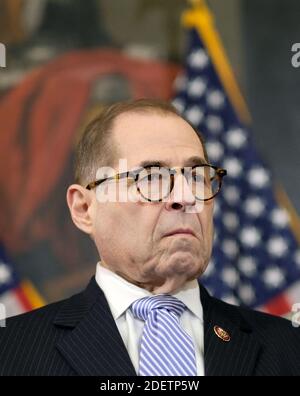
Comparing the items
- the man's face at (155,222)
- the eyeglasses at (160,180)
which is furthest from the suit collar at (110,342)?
the eyeglasses at (160,180)

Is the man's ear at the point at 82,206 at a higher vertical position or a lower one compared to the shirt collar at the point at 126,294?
higher

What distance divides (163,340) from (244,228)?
2.21 meters

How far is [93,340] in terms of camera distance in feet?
7.22

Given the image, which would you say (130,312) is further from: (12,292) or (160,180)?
(12,292)

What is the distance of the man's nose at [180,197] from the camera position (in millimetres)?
2201

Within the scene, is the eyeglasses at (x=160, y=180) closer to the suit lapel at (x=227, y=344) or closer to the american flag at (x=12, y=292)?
the suit lapel at (x=227, y=344)

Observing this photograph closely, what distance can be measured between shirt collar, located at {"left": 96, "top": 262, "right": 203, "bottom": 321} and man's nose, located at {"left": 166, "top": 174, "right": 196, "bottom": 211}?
0.26m

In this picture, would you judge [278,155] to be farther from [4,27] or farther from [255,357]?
[255,357]

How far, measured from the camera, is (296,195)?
14.5 ft

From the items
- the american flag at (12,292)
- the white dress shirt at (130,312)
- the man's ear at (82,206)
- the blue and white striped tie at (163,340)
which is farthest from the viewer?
the american flag at (12,292)
